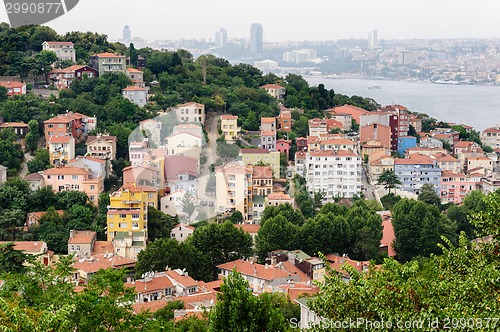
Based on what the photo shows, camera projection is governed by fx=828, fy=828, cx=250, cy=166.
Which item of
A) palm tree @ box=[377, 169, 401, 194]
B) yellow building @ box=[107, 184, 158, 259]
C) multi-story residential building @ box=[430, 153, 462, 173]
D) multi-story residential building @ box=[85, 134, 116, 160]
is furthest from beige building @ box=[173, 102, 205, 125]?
multi-story residential building @ box=[430, 153, 462, 173]

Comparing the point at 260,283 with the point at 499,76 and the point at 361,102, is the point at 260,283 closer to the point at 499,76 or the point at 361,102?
the point at 361,102

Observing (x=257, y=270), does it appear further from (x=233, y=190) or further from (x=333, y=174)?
(x=333, y=174)

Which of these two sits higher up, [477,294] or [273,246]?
[477,294]

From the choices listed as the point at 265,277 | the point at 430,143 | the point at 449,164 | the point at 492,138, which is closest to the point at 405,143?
the point at 430,143

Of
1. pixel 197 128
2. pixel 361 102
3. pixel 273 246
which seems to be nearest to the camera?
pixel 273 246

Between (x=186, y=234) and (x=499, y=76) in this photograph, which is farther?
(x=499, y=76)

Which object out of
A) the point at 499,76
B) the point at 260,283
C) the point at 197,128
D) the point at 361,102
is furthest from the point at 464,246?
the point at 499,76

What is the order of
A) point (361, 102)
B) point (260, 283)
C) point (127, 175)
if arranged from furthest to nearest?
1. point (361, 102)
2. point (127, 175)
3. point (260, 283)

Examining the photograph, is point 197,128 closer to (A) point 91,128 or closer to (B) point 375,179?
(A) point 91,128
